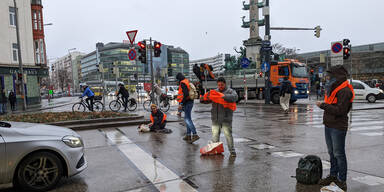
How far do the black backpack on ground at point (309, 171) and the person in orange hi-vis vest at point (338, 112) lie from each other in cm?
26

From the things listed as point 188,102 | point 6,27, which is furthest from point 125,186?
point 6,27

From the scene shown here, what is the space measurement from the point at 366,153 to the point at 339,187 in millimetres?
2723

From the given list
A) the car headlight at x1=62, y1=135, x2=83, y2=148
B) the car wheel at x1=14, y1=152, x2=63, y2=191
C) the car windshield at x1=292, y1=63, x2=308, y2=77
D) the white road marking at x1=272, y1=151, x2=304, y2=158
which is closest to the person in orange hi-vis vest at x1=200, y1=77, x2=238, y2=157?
the white road marking at x1=272, y1=151, x2=304, y2=158

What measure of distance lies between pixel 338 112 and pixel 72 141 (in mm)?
3945

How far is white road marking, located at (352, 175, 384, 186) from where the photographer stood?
4.29m

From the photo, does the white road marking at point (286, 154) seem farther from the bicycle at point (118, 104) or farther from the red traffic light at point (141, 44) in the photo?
the bicycle at point (118, 104)

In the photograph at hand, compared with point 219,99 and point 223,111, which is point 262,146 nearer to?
point 223,111

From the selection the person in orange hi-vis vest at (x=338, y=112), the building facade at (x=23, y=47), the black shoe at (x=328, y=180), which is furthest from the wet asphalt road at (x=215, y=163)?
the building facade at (x=23, y=47)

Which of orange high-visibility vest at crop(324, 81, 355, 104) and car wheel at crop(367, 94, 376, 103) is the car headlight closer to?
orange high-visibility vest at crop(324, 81, 355, 104)

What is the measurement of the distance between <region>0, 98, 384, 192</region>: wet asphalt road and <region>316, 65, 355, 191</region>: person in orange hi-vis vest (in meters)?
0.43

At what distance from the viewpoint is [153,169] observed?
5270 millimetres

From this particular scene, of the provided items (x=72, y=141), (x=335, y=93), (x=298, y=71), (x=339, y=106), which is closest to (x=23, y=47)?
(x=298, y=71)

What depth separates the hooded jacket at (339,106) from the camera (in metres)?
3.90

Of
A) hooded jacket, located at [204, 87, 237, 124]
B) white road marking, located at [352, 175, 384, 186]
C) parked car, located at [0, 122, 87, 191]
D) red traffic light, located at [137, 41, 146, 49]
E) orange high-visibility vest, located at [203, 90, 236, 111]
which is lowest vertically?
white road marking, located at [352, 175, 384, 186]
